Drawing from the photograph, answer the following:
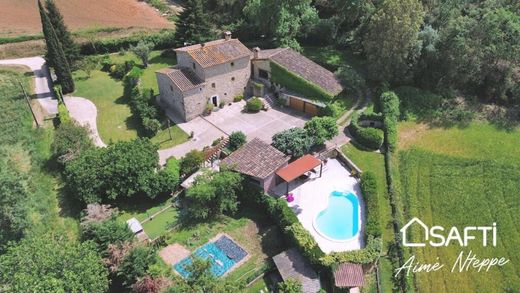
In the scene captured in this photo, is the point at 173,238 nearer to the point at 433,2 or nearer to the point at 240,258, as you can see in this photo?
the point at 240,258

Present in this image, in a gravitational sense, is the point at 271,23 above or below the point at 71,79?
above

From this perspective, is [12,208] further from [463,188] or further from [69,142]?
[463,188]

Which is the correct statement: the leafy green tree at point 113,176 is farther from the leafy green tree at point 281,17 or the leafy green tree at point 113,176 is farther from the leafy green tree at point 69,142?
the leafy green tree at point 281,17

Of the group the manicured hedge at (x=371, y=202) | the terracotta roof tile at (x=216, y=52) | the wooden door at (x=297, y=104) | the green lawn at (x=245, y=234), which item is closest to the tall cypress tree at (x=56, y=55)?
the terracotta roof tile at (x=216, y=52)

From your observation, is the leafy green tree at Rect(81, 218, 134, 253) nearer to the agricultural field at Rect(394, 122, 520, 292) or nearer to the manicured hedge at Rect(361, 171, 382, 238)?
the manicured hedge at Rect(361, 171, 382, 238)

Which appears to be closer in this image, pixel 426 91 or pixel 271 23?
pixel 426 91

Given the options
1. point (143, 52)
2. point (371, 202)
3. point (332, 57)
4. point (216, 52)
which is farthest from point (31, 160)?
point (332, 57)

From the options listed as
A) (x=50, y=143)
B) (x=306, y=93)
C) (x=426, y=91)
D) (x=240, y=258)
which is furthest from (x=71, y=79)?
(x=426, y=91)
